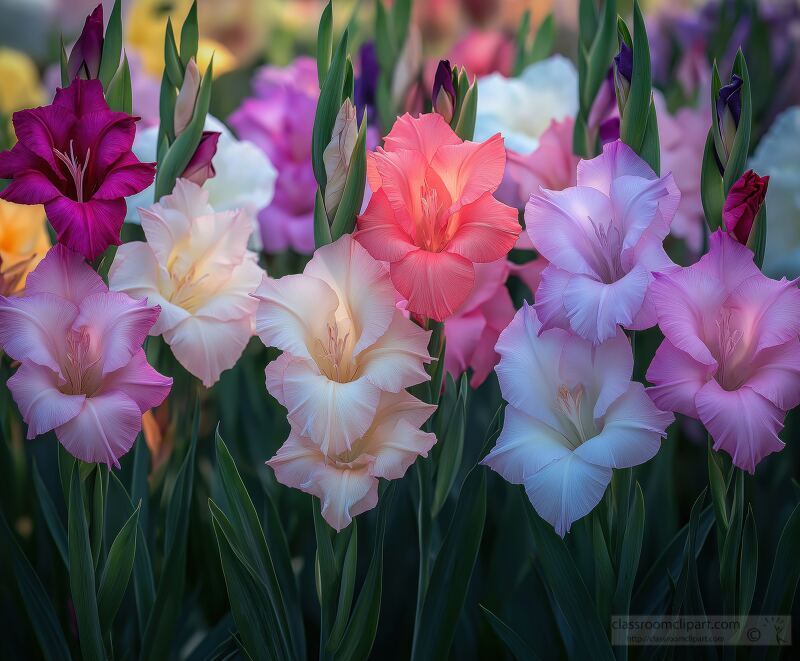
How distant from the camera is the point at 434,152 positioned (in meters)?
0.67

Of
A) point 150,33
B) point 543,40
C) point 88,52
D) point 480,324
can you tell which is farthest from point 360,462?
point 150,33

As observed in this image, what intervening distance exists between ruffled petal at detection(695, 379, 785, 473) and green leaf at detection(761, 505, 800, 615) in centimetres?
13

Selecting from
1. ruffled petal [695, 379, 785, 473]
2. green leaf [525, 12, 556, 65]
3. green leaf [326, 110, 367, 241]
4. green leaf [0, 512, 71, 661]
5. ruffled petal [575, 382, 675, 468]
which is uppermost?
green leaf [326, 110, 367, 241]

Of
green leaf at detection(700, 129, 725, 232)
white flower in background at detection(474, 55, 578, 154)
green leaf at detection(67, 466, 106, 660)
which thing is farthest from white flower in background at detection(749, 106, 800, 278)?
green leaf at detection(67, 466, 106, 660)

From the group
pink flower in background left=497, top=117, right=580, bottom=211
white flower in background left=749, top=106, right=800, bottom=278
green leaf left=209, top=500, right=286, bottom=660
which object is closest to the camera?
green leaf left=209, top=500, right=286, bottom=660

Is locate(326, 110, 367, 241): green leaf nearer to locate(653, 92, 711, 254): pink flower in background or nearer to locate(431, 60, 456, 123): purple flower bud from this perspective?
locate(431, 60, 456, 123): purple flower bud

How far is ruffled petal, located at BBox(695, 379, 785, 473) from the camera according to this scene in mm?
582

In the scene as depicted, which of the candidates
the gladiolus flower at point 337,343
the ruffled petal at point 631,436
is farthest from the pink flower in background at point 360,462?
the ruffled petal at point 631,436

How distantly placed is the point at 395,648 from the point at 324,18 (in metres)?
Result: 0.60

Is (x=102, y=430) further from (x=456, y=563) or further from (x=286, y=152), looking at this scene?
(x=286, y=152)

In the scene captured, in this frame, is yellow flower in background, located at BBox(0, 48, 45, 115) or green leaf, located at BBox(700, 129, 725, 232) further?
yellow flower in background, located at BBox(0, 48, 45, 115)

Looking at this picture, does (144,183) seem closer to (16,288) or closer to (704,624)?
(16,288)

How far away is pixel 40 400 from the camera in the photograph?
0.62 m

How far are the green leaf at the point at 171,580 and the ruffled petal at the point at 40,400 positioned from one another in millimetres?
171
